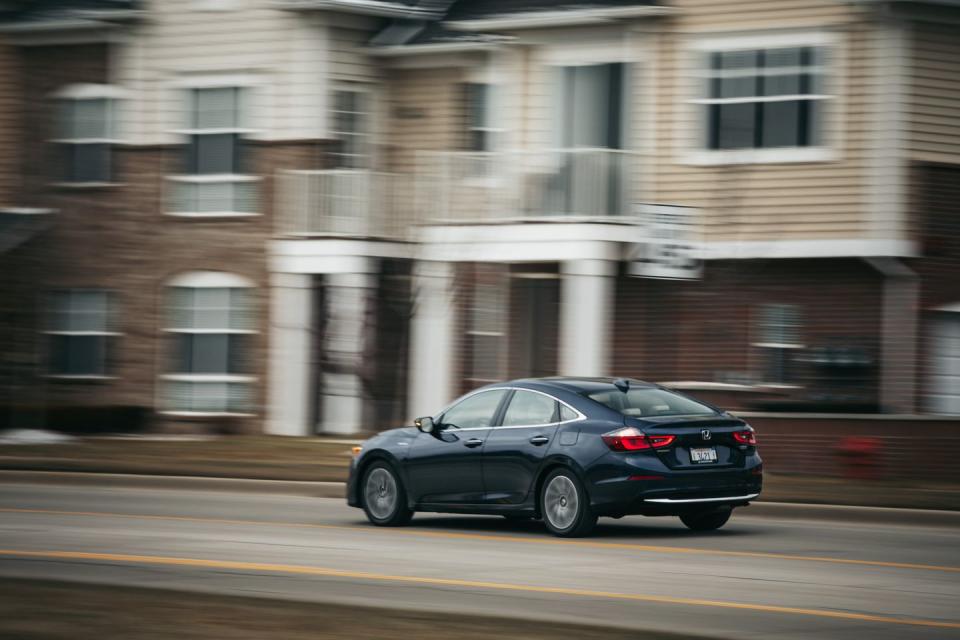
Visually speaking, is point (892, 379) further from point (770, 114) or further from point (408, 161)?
point (408, 161)

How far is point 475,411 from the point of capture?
1582cm

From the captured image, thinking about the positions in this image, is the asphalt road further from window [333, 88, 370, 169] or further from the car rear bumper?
window [333, 88, 370, 169]

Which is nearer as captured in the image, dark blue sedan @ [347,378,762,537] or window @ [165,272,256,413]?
dark blue sedan @ [347,378,762,537]

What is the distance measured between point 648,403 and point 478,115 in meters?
14.9

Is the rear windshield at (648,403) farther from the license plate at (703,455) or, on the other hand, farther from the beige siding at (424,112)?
the beige siding at (424,112)

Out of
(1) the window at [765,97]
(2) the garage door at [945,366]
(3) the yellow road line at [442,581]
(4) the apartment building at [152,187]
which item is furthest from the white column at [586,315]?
(3) the yellow road line at [442,581]

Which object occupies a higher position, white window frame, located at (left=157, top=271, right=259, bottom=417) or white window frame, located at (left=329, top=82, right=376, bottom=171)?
white window frame, located at (left=329, top=82, right=376, bottom=171)

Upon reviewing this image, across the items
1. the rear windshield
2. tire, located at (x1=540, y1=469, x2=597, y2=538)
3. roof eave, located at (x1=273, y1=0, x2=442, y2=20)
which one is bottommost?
tire, located at (x1=540, y1=469, x2=597, y2=538)

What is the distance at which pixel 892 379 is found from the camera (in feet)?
81.2

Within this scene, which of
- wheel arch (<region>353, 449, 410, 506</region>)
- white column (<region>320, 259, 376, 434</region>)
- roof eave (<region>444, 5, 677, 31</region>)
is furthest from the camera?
white column (<region>320, 259, 376, 434</region>)

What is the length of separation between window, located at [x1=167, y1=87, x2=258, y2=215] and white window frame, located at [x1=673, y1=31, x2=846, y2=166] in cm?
807

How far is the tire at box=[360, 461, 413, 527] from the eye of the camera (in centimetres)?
1622

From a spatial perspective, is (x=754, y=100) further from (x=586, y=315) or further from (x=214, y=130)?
(x=214, y=130)

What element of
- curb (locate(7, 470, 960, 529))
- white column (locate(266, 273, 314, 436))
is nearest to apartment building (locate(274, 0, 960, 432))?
white column (locate(266, 273, 314, 436))
